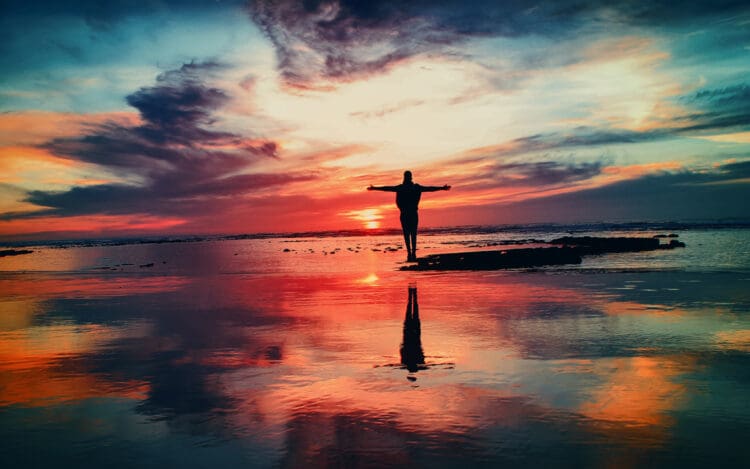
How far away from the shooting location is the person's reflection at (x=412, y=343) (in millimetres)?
7875

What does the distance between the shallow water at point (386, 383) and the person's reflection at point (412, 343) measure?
0.05 metres

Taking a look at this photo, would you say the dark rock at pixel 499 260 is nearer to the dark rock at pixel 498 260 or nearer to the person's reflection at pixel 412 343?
the dark rock at pixel 498 260

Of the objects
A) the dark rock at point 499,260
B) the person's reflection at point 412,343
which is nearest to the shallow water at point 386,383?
the person's reflection at point 412,343

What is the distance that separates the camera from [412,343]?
30.7 ft

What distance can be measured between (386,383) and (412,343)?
8.07ft

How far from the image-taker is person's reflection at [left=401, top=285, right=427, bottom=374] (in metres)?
7.88

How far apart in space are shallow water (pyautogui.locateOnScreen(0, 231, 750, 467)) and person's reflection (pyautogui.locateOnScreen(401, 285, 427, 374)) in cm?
5

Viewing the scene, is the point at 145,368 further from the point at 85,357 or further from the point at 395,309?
the point at 395,309

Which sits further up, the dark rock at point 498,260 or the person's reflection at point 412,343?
the dark rock at point 498,260

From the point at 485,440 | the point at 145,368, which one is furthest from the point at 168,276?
the point at 485,440

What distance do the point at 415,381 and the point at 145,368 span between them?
13.9 feet

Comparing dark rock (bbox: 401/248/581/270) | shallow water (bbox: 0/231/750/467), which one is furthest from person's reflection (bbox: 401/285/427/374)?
dark rock (bbox: 401/248/581/270)

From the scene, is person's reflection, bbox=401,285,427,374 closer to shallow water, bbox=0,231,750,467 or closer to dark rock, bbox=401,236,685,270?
shallow water, bbox=0,231,750,467

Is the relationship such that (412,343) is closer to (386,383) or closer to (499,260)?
(386,383)
